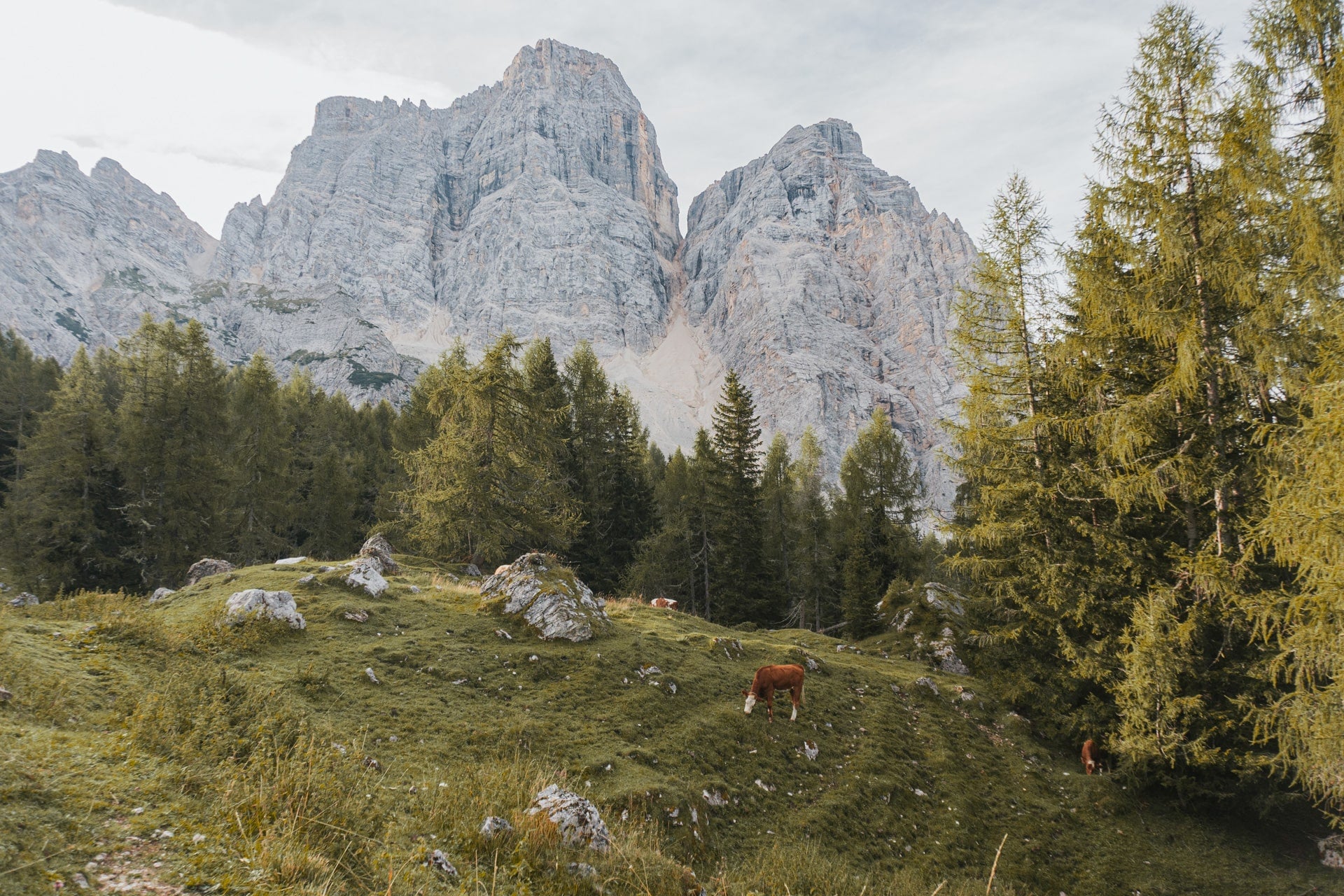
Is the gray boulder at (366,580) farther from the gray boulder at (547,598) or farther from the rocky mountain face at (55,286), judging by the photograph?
the rocky mountain face at (55,286)

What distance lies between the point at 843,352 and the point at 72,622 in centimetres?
17537

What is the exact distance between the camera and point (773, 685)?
14.6 m

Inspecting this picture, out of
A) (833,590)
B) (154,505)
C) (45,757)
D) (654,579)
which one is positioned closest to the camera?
(45,757)

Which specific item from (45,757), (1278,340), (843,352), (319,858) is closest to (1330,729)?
(1278,340)

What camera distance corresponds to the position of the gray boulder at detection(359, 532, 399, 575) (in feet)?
75.0

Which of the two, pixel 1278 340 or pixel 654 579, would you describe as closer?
pixel 1278 340

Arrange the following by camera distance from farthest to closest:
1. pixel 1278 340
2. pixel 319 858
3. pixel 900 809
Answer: pixel 900 809 < pixel 1278 340 < pixel 319 858

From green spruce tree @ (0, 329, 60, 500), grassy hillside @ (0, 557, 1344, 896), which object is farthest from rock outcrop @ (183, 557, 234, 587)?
green spruce tree @ (0, 329, 60, 500)

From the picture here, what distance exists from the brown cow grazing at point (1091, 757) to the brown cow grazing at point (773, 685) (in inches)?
352

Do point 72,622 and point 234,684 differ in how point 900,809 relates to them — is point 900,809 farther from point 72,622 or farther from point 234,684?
point 72,622

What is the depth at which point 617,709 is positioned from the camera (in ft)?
42.2

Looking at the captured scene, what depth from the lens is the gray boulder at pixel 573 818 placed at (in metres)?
6.78

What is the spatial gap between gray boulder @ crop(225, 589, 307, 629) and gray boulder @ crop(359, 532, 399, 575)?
28.0 feet

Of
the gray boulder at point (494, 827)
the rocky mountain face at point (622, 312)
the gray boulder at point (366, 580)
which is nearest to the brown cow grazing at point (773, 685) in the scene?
the gray boulder at point (494, 827)
